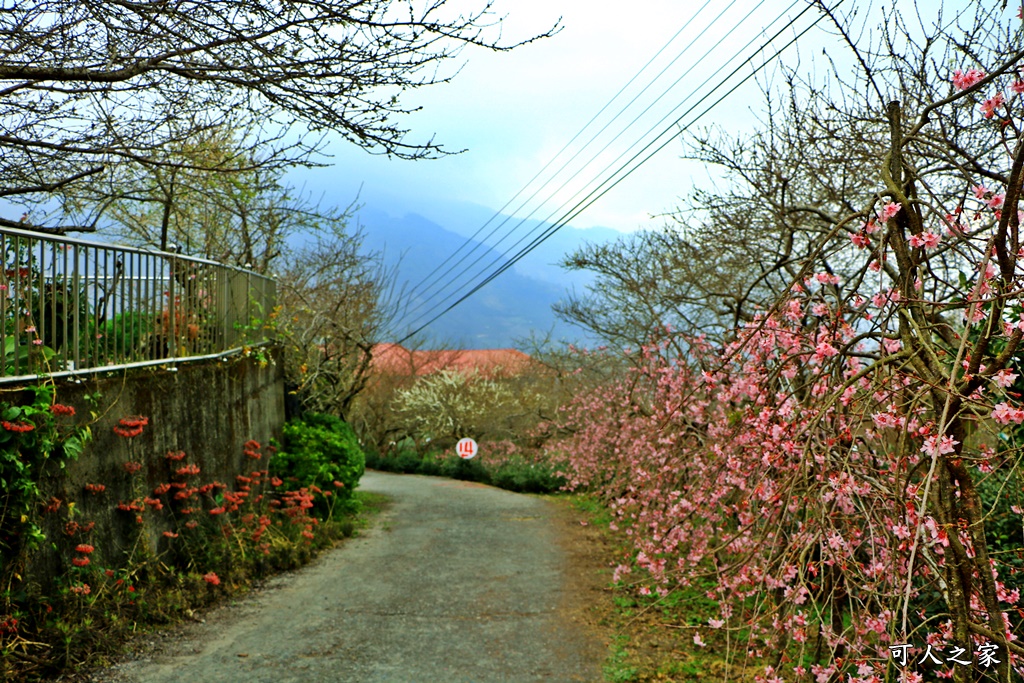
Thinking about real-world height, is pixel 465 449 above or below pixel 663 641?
above

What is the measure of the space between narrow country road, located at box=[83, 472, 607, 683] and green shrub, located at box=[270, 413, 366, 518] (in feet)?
2.59

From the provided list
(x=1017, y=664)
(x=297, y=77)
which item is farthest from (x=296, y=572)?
(x=1017, y=664)

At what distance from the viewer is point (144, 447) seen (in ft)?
23.6

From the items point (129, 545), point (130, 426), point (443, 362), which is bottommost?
point (129, 545)

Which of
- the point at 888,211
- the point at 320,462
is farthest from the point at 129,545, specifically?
the point at 888,211

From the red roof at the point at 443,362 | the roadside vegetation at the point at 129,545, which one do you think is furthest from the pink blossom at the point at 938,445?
the red roof at the point at 443,362

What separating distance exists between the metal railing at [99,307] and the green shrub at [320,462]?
84.7 inches

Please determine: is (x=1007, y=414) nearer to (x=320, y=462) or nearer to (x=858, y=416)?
(x=858, y=416)

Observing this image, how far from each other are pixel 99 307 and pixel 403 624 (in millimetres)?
3632

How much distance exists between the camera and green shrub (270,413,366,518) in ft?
37.5

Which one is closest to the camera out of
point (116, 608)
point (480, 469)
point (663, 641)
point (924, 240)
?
point (924, 240)

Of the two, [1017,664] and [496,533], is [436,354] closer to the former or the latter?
[496,533]

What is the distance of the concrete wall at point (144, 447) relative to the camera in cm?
593

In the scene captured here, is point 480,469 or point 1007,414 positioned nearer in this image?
point 1007,414
